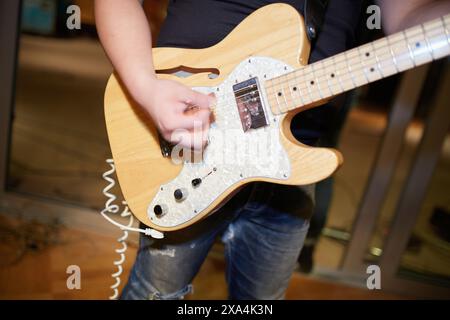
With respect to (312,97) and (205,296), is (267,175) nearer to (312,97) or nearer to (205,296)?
(312,97)

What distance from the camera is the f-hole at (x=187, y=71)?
31.0 inches

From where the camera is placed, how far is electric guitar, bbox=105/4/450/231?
63 cm

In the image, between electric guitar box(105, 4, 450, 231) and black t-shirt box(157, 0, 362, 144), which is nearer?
electric guitar box(105, 4, 450, 231)

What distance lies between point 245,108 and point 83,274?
1379 millimetres

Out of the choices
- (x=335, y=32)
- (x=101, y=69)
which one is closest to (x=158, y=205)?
(x=335, y=32)

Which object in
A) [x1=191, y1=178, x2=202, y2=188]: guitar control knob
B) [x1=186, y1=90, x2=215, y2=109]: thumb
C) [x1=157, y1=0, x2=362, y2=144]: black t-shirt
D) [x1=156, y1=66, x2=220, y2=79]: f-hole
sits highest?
[x1=157, y1=0, x2=362, y2=144]: black t-shirt

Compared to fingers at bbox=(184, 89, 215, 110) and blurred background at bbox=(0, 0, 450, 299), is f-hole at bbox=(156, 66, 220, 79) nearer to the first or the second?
fingers at bbox=(184, 89, 215, 110)

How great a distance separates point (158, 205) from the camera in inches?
31.6

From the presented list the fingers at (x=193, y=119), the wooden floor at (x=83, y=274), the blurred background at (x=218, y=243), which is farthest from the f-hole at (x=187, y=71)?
the wooden floor at (x=83, y=274)

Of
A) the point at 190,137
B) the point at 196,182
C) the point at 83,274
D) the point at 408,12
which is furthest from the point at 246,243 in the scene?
the point at 83,274

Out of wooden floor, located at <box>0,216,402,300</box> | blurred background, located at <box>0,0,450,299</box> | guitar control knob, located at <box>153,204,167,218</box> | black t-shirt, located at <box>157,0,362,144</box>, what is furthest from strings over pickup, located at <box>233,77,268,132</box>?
wooden floor, located at <box>0,216,402,300</box>

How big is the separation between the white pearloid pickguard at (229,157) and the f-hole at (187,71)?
4cm

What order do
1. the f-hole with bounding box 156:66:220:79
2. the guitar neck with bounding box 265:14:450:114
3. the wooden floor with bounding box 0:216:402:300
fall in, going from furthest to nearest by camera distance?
the wooden floor with bounding box 0:216:402:300, the f-hole with bounding box 156:66:220:79, the guitar neck with bounding box 265:14:450:114

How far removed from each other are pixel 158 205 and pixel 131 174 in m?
0.09
